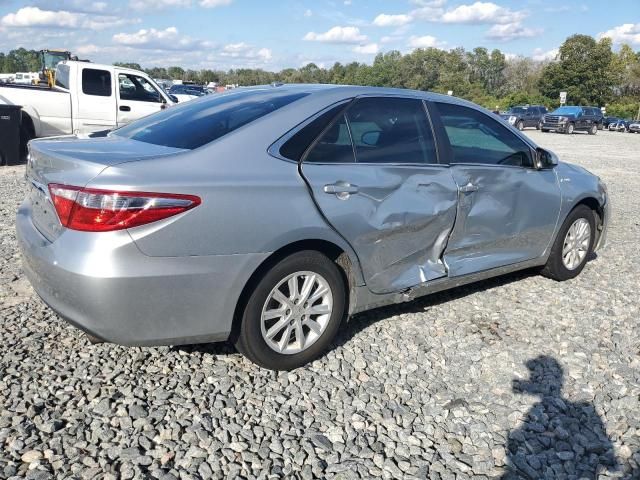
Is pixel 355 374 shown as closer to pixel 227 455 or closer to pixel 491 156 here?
pixel 227 455

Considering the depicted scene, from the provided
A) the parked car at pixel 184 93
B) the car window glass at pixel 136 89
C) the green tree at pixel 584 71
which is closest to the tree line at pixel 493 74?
the green tree at pixel 584 71

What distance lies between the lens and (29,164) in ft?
11.1

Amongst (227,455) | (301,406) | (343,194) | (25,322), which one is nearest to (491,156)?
(343,194)

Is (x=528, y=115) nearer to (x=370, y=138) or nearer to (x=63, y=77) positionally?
(x=63, y=77)

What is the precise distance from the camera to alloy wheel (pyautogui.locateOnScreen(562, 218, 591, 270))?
5.21 meters

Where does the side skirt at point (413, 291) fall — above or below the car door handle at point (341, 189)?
below

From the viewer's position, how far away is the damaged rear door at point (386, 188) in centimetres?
332

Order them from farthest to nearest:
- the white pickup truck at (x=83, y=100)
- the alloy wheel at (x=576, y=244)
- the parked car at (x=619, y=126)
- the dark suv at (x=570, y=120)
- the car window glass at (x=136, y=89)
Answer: the parked car at (x=619, y=126) → the dark suv at (x=570, y=120) → the car window glass at (x=136, y=89) → the white pickup truck at (x=83, y=100) → the alloy wheel at (x=576, y=244)

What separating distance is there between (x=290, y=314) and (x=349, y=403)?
0.58 meters

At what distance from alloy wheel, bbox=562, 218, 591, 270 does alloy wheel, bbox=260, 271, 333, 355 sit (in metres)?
2.83

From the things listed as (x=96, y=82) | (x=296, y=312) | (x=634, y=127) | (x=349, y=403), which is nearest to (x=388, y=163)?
(x=296, y=312)

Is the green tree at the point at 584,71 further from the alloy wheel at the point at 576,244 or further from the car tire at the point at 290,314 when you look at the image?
the car tire at the point at 290,314

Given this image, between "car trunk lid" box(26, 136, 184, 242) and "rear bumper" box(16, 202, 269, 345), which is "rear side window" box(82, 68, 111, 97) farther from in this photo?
"rear bumper" box(16, 202, 269, 345)

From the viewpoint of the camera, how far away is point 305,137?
129 inches
